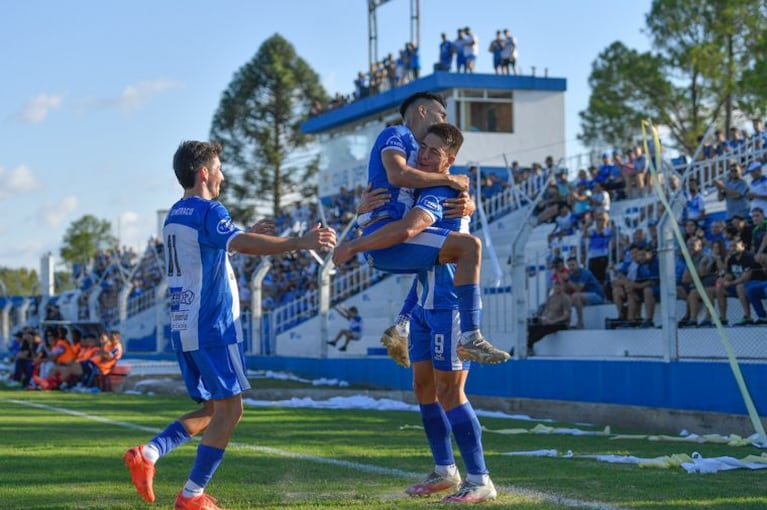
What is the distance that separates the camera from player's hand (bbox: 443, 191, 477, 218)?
749 centimetres

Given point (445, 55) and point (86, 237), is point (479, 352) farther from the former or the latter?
point (86, 237)

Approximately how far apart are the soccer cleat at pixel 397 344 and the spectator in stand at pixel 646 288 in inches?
350

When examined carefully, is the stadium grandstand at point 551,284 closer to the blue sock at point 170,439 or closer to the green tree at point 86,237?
the blue sock at point 170,439

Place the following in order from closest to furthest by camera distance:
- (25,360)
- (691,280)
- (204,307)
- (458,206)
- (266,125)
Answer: (204,307)
(458,206)
(691,280)
(25,360)
(266,125)

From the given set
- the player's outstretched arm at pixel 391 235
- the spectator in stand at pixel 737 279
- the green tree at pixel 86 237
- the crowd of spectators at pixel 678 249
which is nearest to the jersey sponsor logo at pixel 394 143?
the player's outstretched arm at pixel 391 235

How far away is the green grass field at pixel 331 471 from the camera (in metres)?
7.20

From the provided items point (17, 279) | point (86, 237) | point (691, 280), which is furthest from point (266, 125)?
point (691, 280)

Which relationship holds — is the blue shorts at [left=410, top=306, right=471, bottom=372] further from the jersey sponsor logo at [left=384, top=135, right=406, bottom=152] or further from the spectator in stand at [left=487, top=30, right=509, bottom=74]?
the spectator in stand at [left=487, top=30, right=509, bottom=74]

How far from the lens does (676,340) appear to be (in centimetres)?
1453

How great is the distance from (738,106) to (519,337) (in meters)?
29.7

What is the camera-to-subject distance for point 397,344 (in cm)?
791

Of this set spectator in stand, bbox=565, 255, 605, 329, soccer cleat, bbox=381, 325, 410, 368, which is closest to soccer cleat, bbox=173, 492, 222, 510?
soccer cleat, bbox=381, 325, 410, 368

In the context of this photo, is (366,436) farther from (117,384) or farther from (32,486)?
(117,384)

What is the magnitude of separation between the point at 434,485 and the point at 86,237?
3188 inches
